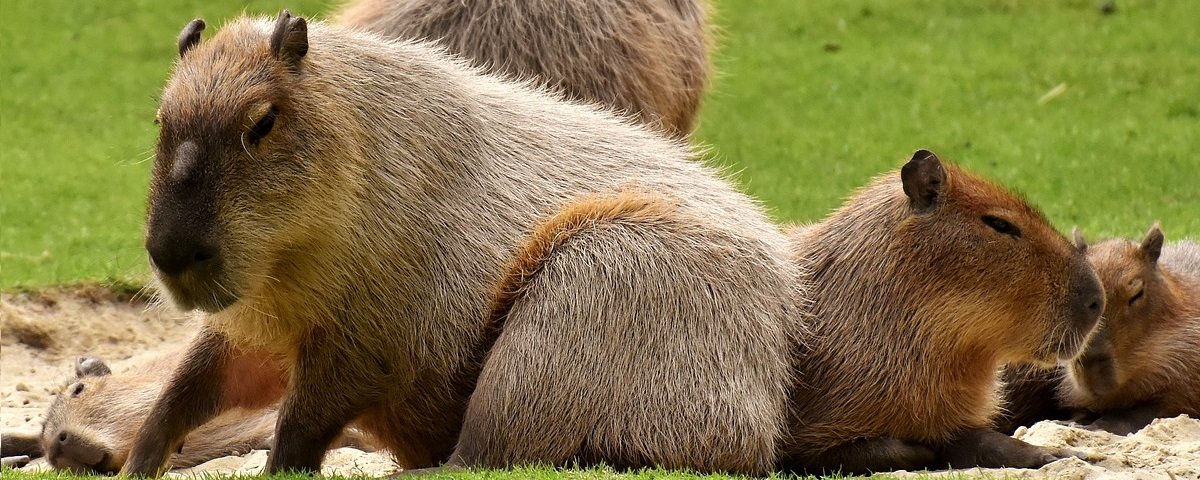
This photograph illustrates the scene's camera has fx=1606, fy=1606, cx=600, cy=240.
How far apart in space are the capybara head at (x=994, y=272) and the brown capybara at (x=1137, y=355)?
93 cm

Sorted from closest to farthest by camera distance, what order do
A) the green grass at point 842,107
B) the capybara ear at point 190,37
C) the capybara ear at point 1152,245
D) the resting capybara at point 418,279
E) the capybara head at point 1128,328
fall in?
1. the resting capybara at point 418,279
2. the capybara ear at point 190,37
3. the capybara head at point 1128,328
4. the capybara ear at point 1152,245
5. the green grass at point 842,107

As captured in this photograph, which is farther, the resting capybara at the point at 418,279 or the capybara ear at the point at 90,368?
the capybara ear at the point at 90,368

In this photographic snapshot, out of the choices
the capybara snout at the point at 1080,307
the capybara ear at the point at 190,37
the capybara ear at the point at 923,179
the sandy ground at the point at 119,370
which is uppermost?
the capybara ear at the point at 923,179

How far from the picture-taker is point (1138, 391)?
654cm

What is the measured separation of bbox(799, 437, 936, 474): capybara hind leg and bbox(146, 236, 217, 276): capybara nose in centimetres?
219

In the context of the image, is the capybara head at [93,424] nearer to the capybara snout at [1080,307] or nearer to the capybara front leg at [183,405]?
the capybara front leg at [183,405]

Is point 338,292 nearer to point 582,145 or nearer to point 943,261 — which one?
point 582,145

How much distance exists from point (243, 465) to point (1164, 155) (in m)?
7.29

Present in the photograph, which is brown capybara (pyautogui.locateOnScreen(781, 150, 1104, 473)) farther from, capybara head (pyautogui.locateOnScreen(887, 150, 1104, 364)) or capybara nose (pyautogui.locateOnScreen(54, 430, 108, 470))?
capybara nose (pyautogui.locateOnScreen(54, 430, 108, 470))

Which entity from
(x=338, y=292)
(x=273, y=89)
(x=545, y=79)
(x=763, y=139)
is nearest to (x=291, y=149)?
(x=273, y=89)

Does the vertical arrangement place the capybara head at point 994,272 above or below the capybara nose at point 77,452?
above

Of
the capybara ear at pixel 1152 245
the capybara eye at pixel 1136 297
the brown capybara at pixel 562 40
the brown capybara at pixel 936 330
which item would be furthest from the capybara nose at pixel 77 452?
the capybara ear at pixel 1152 245

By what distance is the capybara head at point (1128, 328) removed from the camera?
6430 millimetres

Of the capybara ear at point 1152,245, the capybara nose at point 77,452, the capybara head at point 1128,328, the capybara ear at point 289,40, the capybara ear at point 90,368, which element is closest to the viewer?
the capybara ear at point 289,40
